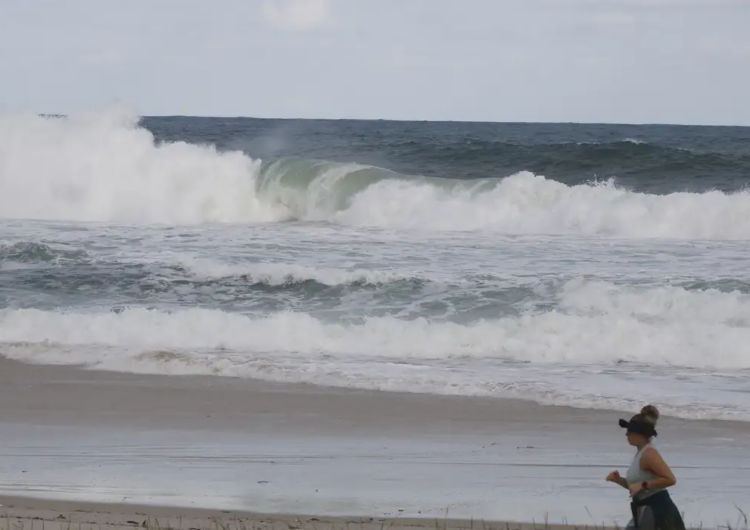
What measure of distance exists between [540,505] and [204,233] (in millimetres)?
15231

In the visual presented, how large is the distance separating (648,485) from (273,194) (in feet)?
70.8

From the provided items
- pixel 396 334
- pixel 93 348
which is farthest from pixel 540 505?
pixel 93 348

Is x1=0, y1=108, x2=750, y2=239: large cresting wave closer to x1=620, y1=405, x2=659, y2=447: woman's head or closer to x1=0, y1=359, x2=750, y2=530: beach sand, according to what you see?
x1=0, y1=359, x2=750, y2=530: beach sand

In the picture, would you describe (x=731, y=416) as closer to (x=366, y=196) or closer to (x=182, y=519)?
(x=182, y=519)

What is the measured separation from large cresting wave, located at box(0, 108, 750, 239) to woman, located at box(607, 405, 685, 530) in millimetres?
16444

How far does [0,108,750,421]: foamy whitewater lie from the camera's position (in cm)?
1066

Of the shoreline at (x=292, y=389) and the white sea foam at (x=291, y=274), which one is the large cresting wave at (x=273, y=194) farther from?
the shoreline at (x=292, y=389)

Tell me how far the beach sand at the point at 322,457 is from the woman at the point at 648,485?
3.80ft

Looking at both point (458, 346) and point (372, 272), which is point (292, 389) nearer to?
point (458, 346)

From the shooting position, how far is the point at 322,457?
7.32 m

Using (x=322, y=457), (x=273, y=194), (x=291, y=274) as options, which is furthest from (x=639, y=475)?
(x=273, y=194)

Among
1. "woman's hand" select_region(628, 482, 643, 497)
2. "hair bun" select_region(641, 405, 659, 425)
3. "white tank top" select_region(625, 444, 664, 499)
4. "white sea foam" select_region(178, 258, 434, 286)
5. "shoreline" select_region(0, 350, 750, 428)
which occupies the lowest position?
"shoreline" select_region(0, 350, 750, 428)

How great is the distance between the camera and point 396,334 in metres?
11.9

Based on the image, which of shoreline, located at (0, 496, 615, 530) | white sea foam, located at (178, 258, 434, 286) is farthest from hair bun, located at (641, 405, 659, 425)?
white sea foam, located at (178, 258, 434, 286)
